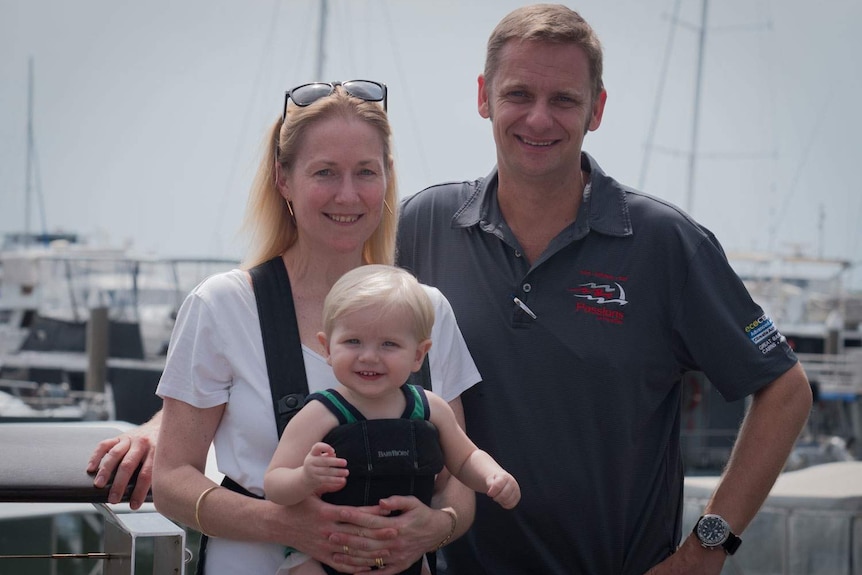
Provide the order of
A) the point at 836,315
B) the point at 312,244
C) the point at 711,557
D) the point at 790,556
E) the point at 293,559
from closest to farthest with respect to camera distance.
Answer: the point at 293,559 < the point at 312,244 < the point at 711,557 < the point at 790,556 < the point at 836,315

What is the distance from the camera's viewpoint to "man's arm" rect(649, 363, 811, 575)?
3670 mm

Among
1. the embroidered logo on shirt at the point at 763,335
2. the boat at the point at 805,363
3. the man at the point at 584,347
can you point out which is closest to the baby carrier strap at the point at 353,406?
the man at the point at 584,347

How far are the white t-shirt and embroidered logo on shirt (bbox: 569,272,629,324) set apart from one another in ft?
3.45

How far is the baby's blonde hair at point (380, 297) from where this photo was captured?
2.86 m

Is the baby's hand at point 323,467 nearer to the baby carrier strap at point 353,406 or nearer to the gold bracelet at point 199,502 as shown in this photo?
the baby carrier strap at point 353,406

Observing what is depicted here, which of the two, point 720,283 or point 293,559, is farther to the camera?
point 720,283

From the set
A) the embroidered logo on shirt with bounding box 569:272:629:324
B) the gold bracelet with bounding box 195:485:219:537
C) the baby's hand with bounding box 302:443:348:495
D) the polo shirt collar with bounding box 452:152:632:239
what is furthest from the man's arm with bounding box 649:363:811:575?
the gold bracelet with bounding box 195:485:219:537

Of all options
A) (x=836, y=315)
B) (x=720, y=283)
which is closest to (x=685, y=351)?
(x=720, y=283)

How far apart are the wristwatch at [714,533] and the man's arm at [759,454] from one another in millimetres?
30

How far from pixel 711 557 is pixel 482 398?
35.9 inches

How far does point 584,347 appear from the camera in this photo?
3.62 meters

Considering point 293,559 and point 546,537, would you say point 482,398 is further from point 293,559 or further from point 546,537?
point 293,559

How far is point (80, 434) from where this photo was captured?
11.0 feet

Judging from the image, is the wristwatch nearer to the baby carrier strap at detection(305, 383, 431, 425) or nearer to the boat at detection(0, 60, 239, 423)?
the baby carrier strap at detection(305, 383, 431, 425)
